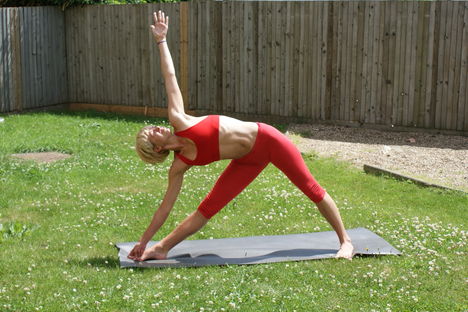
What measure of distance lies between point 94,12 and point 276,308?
11701mm

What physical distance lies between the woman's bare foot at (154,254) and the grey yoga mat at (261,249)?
0.06 metres

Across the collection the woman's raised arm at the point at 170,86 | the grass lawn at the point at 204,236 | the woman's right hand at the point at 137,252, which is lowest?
the grass lawn at the point at 204,236

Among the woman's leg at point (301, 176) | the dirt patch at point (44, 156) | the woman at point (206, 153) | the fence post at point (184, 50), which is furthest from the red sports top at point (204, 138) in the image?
the fence post at point (184, 50)

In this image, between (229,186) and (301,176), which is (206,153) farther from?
(301,176)

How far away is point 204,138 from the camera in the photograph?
6.18 meters

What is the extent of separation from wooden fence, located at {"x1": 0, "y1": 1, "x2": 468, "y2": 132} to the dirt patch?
14.1ft

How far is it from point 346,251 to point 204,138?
5.17 ft

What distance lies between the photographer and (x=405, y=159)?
1074 centimetres

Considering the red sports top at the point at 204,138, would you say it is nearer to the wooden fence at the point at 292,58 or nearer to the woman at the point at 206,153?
the woman at the point at 206,153

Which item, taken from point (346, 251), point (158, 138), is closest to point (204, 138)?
point (158, 138)

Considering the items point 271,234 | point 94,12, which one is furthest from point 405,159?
point 94,12

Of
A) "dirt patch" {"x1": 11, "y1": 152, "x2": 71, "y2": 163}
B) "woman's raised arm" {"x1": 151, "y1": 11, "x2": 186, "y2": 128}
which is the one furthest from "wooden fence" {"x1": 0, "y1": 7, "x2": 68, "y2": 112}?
"woman's raised arm" {"x1": 151, "y1": 11, "x2": 186, "y2": 128}

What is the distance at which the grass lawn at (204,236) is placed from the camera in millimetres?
5562

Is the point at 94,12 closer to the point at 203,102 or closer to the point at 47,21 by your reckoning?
the point at 47,21
